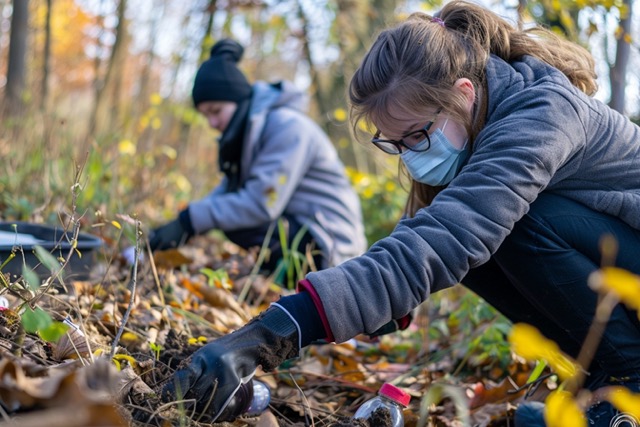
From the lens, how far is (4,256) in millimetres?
2139

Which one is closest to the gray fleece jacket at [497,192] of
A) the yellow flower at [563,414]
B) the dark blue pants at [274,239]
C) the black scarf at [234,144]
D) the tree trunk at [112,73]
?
the yellow flower at [563,414]

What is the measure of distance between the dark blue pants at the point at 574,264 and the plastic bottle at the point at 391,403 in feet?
1.55

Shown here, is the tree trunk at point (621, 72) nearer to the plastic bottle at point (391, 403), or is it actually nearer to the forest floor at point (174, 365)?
the forest floor at point (174, 365)

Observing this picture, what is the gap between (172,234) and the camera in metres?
3.57

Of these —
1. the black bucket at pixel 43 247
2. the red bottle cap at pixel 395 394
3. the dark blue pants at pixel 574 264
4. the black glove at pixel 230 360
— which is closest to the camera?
the black glove at pixel 230 360

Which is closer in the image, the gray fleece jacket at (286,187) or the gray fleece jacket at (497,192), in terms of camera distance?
the gray fleece jacket at (497,192)

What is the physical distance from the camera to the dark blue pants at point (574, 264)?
1.76m

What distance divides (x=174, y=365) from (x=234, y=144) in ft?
7.58

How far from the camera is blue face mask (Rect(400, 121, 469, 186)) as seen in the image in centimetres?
184

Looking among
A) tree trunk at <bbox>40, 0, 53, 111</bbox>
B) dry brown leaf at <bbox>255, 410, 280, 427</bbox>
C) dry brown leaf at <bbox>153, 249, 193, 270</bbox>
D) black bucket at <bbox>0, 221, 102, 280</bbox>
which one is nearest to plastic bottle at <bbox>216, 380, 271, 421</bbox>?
dry brown leaf at <bbox>255, 410, 280, 427</bbox>

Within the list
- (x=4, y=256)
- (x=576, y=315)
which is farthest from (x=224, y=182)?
(x=576, y=315)

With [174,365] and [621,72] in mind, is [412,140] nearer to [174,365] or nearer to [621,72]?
[174,365]

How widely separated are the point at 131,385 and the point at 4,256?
2.84 ft

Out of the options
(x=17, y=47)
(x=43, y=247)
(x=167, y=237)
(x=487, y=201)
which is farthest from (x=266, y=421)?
(x=17, y=47)
